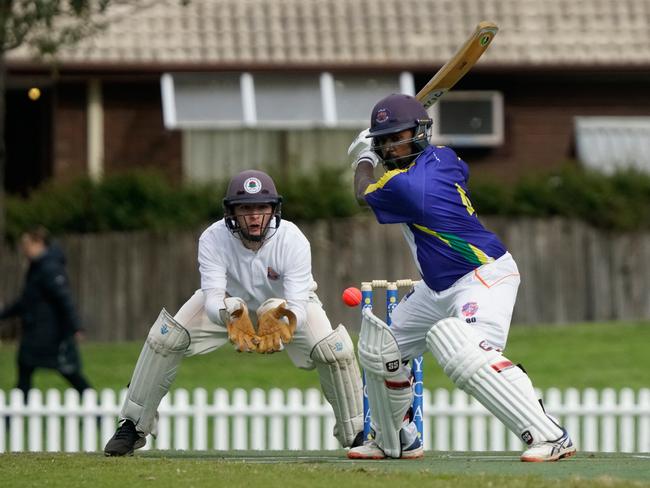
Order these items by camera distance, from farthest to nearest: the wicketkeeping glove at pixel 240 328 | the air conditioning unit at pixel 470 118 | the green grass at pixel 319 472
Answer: the air conditioning unit at pixel 470 118, the wicketkeeping glove at pixel 240 328, the green grass at pixel 319 472

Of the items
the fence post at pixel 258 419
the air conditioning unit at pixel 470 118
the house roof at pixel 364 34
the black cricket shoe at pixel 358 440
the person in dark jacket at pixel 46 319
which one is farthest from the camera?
the air conditioning unit at pixel 470 118

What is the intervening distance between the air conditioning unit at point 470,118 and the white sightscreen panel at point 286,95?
1.76 meters

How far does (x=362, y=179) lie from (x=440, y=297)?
29.4 inches

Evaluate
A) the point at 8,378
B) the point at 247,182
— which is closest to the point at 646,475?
the point at 247,182

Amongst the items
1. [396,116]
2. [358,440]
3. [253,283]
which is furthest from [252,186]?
[358,440]

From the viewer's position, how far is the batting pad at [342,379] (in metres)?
8.61

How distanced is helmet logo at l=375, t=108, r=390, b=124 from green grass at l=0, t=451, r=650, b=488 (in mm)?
1775

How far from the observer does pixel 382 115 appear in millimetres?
8008

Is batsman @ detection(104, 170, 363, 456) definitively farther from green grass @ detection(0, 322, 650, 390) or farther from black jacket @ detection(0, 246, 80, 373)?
green grass @ detection(0, 322, 650, 390)

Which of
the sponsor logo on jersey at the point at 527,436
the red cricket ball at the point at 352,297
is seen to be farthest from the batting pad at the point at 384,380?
the sponsor logo on jersey at the point at 527,436

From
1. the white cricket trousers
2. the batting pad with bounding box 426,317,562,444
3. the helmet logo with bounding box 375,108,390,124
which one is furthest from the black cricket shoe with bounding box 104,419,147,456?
the helmet logo with bounding box 375,108,390,124

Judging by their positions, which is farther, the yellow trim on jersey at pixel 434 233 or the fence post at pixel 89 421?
the fence post at pixel 89 421

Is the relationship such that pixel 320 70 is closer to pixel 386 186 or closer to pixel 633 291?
pixel 633 291

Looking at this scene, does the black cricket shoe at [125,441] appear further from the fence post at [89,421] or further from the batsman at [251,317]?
the fence post at [89,421]
